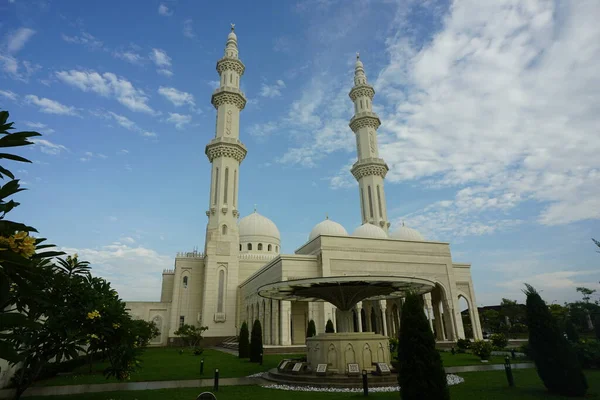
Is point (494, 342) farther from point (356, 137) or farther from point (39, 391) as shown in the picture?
point (356, 137)

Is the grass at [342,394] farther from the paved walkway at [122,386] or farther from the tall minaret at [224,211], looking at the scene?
the tall minaret at [224,211]

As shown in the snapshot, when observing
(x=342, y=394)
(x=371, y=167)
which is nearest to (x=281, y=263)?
(x=342, y=394)

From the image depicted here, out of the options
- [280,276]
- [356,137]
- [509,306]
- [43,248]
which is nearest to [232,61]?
[356,137]

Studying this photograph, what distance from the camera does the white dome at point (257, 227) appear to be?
45.7 meters

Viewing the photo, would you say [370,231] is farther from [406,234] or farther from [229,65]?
[229,65]

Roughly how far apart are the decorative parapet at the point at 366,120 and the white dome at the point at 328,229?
12.6 m

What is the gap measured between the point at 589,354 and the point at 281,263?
18915 mm

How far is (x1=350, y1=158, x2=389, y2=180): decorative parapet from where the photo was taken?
42188 millimetres

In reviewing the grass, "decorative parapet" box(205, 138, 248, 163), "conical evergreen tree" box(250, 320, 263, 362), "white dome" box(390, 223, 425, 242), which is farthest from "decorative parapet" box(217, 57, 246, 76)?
the grass

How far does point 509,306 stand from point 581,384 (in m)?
42.7

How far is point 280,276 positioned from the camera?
1095 inches

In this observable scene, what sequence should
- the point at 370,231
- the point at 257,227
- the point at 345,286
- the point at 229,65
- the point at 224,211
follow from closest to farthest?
the point at 345,286, the point at 370,231, the point at 224,211, the point at 229,65, the point at 257,227

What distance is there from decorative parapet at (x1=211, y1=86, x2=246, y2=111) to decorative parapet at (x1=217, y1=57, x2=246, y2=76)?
10.2 feet

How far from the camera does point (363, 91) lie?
4650 centimetres
